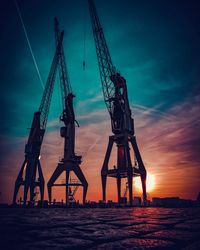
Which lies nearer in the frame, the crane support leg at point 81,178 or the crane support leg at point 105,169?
the crane support leg at point 105,169

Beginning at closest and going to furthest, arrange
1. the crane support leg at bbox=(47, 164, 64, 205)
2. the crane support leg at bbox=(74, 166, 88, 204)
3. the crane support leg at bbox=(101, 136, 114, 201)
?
the crane support leg at bbox=(101, 136, 114, 201), the crane support leg at bbox=(47, 164, 64, 205), the crane support leg at bbox=(74, 166, 88, 204)

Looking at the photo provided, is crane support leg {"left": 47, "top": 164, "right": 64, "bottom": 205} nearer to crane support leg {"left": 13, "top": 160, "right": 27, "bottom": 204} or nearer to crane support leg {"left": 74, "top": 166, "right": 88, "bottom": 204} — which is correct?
crane support leg {"left": 74, "top": 166, "right": 88, "bottom": 204}

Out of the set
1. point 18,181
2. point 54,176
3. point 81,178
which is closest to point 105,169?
point 81,178

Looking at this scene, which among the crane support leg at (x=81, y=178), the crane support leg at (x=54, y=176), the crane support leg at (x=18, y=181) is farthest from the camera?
the crane support leg at (x=18, y=181)

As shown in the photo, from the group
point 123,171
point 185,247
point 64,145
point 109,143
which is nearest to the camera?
point 185,247

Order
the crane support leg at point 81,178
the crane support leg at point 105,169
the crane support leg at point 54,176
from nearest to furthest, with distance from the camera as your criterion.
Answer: the crane support leg at point 105,169 < the crane support leg at point 54,176 < the crane support leg at point 81,178

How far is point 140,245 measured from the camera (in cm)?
255

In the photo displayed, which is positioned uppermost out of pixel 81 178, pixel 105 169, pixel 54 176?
pixel 105 169

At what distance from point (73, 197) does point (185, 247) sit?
51.1 meters

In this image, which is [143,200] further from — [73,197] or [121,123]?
[73,197]

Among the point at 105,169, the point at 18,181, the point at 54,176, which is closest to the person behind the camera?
the point at 105,169

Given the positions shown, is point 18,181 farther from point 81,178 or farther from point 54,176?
point 81,178

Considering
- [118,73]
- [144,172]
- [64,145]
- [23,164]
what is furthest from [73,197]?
[118,73]

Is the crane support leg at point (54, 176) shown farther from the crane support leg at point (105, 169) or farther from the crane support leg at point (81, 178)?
the crane support leg at point (105, 169)
